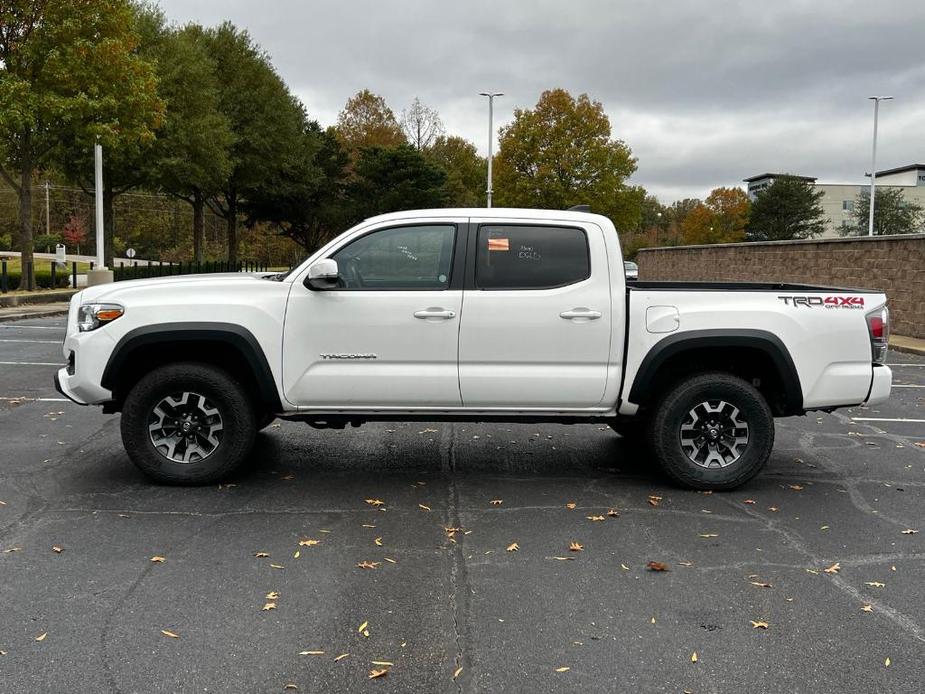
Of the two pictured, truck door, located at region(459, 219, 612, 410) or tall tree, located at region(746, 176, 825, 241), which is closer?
truck door, located at region(459, 219, 612, 410)

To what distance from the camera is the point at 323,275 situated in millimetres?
5660

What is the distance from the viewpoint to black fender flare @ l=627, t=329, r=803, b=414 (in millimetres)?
5883

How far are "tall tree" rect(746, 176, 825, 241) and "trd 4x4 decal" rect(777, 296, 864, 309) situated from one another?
233 feet

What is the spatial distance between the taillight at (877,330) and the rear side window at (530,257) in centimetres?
200

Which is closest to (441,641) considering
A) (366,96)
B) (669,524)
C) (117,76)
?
(669,524)

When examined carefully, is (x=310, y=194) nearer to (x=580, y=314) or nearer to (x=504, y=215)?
(x=504, y=215)

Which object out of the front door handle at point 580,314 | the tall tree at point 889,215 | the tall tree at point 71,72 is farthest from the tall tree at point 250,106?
the tall tree at point 889,215

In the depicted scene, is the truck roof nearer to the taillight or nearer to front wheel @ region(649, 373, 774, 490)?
front wheel @ region(649, 373, 774, 490)

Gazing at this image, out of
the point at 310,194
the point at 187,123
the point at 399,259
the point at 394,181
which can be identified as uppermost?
the point at 394,181

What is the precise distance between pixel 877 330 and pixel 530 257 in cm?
248

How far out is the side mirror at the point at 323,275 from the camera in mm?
5645

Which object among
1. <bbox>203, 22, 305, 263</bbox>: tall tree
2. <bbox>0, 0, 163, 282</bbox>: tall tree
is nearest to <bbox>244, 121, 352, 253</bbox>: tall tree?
<bbox>203, 22, 305, 263</bbox>: tall tree

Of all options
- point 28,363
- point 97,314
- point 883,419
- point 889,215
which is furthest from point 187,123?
point 889,215

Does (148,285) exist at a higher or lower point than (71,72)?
lower
